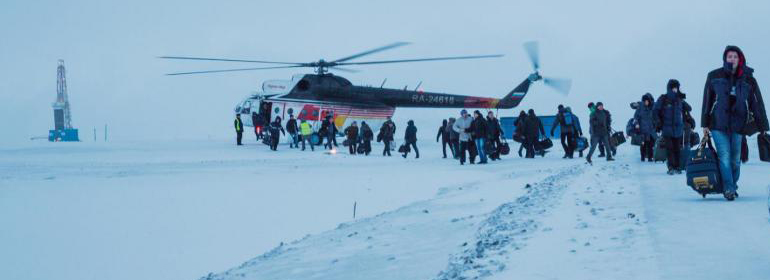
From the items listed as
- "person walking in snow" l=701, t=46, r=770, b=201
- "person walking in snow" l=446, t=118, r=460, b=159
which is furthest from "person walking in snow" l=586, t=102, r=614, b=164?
"person walking in snow" l=701, t=46, r=770, b=201

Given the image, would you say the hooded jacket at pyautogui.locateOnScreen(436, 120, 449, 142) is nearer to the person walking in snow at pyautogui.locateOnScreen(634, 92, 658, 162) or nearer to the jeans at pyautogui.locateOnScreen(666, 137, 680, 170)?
the person walking in snow at pyautogui.locateOnScreen(634, 92, 658, 162)

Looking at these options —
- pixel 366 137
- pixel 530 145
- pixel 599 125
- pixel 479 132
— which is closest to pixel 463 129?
→ pixel 479 132

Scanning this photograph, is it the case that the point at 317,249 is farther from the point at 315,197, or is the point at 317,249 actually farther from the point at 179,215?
the point at 315,197

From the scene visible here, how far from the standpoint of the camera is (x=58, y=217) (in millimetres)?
8219

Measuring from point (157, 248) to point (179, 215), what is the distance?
76.2 inches

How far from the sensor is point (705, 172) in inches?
275

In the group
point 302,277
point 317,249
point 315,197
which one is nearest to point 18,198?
point 315,197

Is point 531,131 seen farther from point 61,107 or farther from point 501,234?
point 61,107

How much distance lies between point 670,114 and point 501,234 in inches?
260

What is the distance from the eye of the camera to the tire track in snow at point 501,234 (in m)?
4.14

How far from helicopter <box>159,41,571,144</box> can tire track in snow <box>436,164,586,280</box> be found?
18.2m

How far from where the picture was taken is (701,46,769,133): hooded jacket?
6.50 metres

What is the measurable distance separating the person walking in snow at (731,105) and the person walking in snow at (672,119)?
421 centimetres

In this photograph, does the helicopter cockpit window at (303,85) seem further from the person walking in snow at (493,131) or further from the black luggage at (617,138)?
the black luggage at (617,138)
